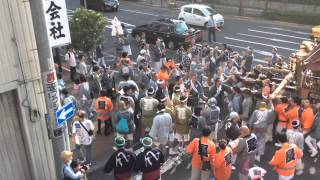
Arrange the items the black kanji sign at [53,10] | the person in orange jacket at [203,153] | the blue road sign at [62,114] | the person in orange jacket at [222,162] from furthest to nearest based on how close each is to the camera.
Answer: the black kanji sign at [53,10]
the person in orange jacket at [203,153]
the person in orange jacket at [222,162]
the blue road sign at [62,114]

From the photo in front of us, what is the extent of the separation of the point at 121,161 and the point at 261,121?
4.12m

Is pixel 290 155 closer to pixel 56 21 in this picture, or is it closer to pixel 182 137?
pixel 182 137

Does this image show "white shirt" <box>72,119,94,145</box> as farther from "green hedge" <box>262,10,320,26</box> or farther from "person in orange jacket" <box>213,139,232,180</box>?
"green hedge" <box>262,10,320,26</box>

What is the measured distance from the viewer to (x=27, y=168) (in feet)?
30.7

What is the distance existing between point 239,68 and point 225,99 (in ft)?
10.2

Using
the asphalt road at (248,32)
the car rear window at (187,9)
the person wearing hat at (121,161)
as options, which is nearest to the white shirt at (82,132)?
the person wearing hat at (121,161)

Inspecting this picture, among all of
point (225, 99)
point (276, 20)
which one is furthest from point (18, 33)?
point (276, 20)

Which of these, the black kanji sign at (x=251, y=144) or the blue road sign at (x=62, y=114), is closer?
the blue road sign at (x=62, y=114)

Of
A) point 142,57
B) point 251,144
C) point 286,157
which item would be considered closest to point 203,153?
point 251,144

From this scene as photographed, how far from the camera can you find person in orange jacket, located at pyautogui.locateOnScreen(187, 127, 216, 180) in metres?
8.88

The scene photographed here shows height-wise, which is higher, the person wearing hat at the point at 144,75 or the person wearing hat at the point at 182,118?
the person wearing hat at the point at 144,75

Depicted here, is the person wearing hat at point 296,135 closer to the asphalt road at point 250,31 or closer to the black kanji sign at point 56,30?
the black kanji sign at point 56,30

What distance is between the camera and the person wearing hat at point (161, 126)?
10477mm

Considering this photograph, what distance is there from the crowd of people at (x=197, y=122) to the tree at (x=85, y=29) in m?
1.80
